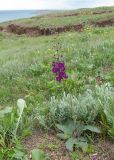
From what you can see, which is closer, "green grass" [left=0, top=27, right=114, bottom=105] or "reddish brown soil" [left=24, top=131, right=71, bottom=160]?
"reddish brown soil" [left=24, top=131, right=71, bottom=160]

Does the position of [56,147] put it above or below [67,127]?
below

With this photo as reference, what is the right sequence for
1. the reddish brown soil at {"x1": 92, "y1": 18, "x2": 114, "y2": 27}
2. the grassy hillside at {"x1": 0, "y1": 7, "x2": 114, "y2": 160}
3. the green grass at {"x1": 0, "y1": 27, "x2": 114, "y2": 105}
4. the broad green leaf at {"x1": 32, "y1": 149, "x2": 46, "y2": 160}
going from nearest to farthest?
the broad green leaf at {"x1": 32, "y1": 149, "x2": 46, "y2": 160} < the grassy hillside at {"x1": 0, "y1": 7, "x2": 114, "y2": 160} < the green grass at {"x1": 0, "y1": 27, "x2": 114, "y2": 105} < the reddish brown soil at {"x1": 92, "y1": 18, "x2": 114, "y2": 27}

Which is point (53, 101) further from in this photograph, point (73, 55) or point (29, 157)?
point (73, 55)

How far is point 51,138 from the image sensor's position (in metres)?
3.72

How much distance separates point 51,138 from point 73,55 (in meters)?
4.07

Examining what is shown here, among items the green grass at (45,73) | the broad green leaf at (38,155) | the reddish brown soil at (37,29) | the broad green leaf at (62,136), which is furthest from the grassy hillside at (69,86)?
the reddish brown soil at (37,29)

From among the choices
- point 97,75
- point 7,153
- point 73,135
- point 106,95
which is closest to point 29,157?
point 7,153

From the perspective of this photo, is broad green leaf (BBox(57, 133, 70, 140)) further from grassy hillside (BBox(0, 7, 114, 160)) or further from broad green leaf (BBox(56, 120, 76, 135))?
grassy hillside (BBox(0, 7, 114, 160))

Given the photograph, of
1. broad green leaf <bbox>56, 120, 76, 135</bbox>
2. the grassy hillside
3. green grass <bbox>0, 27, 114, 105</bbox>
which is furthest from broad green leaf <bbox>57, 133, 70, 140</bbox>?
green grass <bbox>0, 27, 114, 105</bbox>

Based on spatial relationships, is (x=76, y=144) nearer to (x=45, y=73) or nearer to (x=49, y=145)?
(x=49, y=145)

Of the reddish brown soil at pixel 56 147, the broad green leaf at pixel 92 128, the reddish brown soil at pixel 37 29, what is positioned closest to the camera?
the reddish brown soil at pixel 56 147

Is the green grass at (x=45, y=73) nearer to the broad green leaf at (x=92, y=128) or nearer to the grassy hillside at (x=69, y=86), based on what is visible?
the grassy hillside at (x=69, y=86)

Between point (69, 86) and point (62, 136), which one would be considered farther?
point (69, 86)

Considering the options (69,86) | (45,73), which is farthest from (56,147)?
(45,73)
